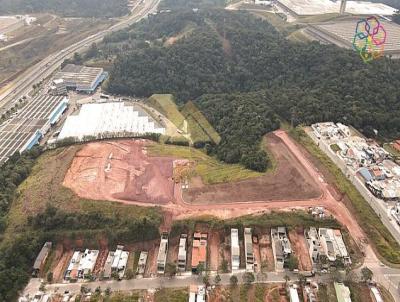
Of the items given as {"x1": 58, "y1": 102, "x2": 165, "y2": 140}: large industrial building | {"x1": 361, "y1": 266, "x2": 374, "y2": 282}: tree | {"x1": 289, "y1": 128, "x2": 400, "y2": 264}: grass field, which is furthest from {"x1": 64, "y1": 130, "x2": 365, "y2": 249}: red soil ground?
{"x1": 58, "y1": 102, "x2": 165, "y2": 140}: large industrial building

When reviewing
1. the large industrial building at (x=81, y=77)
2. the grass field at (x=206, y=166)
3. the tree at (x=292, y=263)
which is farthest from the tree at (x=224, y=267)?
the large industrial building at (x=81, y=77)

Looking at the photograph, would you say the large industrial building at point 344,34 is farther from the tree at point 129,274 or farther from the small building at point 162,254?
the tree at point 129,274

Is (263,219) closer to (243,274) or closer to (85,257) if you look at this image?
(243,274)

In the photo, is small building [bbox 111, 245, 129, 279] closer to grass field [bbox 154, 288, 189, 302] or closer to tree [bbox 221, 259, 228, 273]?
grass field [bbox 154, 288, 189, 302]

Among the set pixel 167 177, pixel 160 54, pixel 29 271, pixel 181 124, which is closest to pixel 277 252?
pixel 167 177

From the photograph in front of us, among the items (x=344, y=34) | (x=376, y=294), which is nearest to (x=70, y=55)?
(x=344, y=34)

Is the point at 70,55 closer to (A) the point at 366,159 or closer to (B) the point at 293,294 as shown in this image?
(A) the point at 366,159
